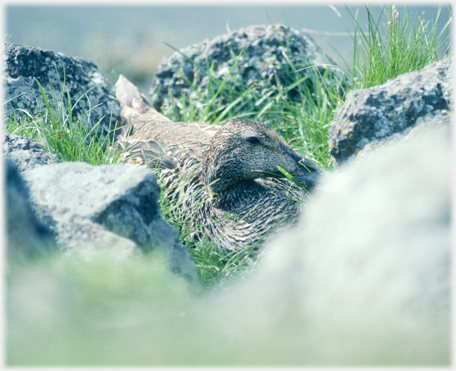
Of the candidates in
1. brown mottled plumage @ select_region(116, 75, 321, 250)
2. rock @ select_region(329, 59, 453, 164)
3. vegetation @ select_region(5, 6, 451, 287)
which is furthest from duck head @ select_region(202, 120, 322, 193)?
rock @ select_region(329, 59, 453, 164)

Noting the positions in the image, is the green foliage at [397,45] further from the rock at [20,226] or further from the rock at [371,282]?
the rock at [20,226]

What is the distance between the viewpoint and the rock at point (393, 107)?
2010 mm

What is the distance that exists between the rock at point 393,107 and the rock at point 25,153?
67.3 inches

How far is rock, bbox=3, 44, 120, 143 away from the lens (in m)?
3.24

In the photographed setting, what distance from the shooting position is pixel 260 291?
1475 mm

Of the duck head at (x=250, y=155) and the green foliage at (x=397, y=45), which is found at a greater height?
the green foliage at (x=397, y=45)

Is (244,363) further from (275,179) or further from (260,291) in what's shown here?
(275,179)

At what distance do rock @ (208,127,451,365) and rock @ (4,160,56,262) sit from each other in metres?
0.72

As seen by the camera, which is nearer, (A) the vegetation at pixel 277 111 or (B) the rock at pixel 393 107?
(B) the rock at pixel 393 107

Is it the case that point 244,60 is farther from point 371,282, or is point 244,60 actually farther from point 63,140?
point 371,282

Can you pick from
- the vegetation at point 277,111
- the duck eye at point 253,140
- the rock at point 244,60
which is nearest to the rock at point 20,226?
the vegetation at point 277,111

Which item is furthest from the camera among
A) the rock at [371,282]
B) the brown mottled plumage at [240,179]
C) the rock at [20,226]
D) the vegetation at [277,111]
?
the brown mottled plumage at [240,179]

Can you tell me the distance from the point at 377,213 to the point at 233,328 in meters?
0.63

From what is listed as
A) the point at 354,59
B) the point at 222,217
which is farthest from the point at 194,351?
the point at 354,59
